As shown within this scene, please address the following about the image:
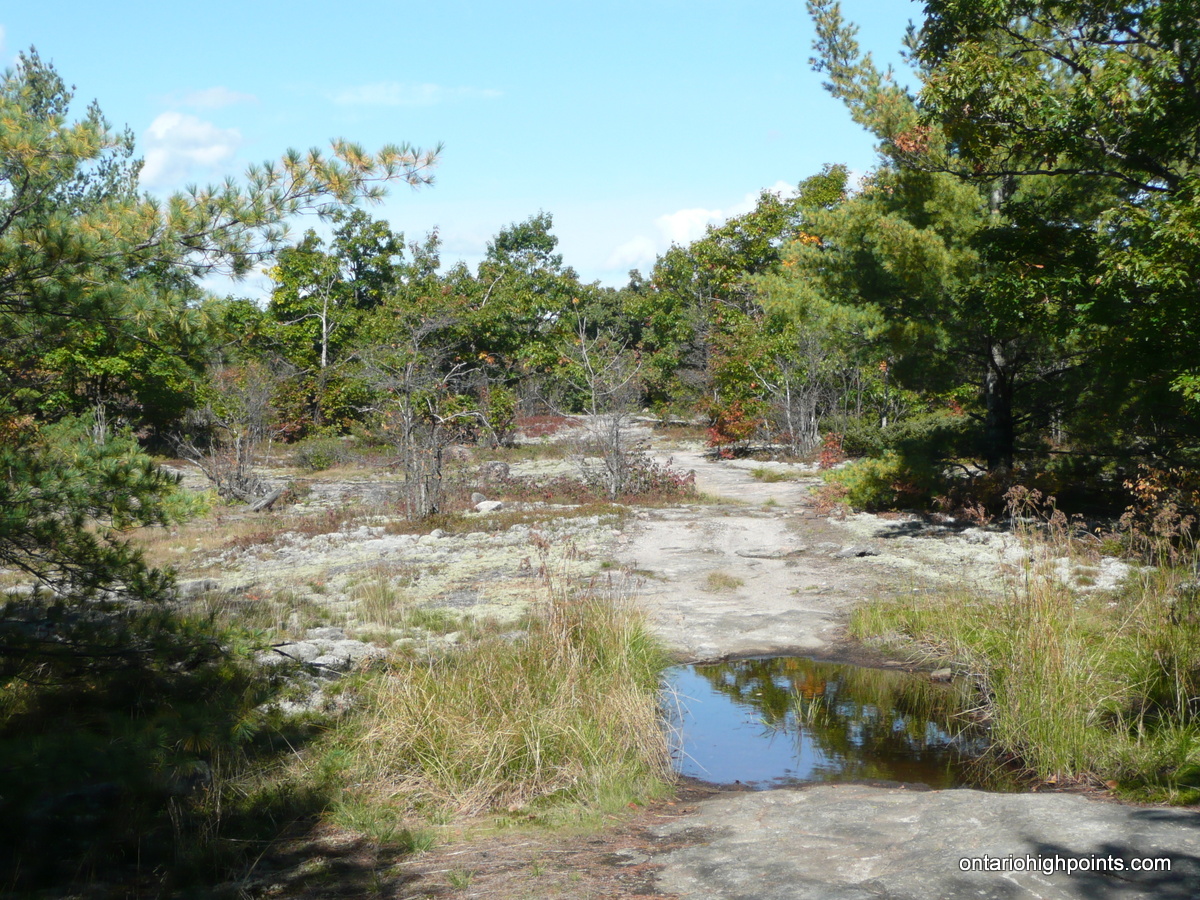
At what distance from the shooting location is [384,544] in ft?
40.6

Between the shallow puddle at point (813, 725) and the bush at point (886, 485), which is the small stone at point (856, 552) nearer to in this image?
the bush at point (886, 485)

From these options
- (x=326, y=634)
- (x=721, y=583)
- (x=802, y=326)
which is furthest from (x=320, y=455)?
(x=326, y=634)

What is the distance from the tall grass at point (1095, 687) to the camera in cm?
453

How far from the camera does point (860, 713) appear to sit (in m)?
6.14

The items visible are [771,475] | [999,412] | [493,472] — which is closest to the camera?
[999,412]

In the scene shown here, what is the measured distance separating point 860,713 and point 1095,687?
1.51 metres

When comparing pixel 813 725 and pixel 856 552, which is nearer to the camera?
pixel 813 725

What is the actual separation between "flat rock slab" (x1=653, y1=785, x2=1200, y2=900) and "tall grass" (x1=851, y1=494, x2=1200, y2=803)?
60cm

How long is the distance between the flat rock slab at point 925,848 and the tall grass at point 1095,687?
603mm

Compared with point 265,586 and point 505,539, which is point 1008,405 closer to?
point 505,539

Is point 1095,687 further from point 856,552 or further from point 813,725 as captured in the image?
point 856,552

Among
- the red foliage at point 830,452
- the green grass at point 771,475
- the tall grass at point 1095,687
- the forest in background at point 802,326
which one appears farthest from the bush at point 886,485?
the tall grass at point 1095,687

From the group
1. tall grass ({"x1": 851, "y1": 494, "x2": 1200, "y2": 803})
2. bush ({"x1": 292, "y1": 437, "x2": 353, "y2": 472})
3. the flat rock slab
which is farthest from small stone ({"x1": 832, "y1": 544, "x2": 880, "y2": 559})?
bush ({"x1": 292, "y1": 437, "x2": 353, "y2": 472})

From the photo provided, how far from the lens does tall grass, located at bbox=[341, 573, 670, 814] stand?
4.70 meters
